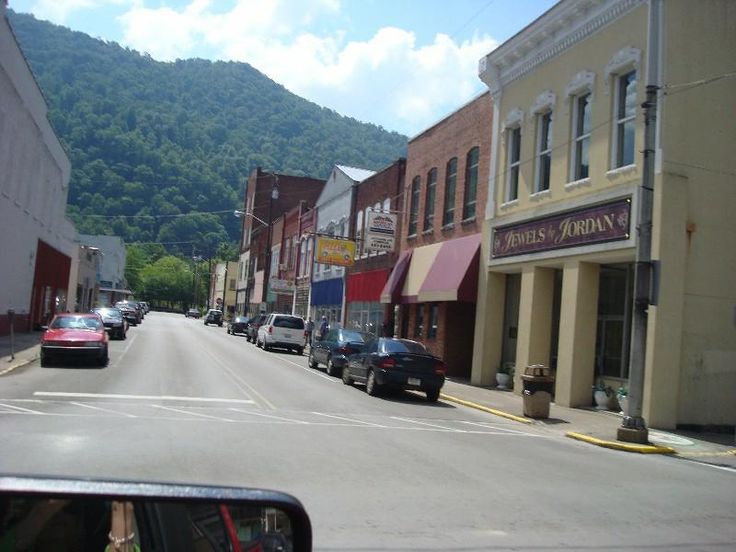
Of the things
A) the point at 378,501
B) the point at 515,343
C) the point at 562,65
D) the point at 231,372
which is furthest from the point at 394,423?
the point at 562,65

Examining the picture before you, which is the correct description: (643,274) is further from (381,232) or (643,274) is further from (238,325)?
(238,325)

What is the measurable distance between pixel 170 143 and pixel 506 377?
79060mm

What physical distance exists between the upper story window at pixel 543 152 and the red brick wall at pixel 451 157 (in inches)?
115

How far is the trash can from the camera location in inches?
638

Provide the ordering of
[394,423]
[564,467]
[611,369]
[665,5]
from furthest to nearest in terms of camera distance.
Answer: [611,369] → [665,5] → [394,423] → [564,467]

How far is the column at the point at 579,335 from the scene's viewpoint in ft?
60.4

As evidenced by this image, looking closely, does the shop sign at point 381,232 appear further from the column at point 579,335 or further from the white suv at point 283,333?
the column at point 579,335

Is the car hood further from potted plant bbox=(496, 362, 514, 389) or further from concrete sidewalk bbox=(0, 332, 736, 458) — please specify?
potted plant bbox=(496, 362, 514, 389)

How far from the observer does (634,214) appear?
16641mm

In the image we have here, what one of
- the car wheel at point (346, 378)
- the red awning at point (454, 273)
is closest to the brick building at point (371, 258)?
the red awning at point (454, 273)

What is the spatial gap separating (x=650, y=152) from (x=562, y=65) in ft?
24.8

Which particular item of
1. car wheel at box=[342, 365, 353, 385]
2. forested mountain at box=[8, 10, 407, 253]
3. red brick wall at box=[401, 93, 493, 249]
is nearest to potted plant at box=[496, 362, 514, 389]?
car wheel at box=[342, 365, 353, 385]

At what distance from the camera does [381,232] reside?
101 feet

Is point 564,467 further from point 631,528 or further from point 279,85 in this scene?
point 279,85
